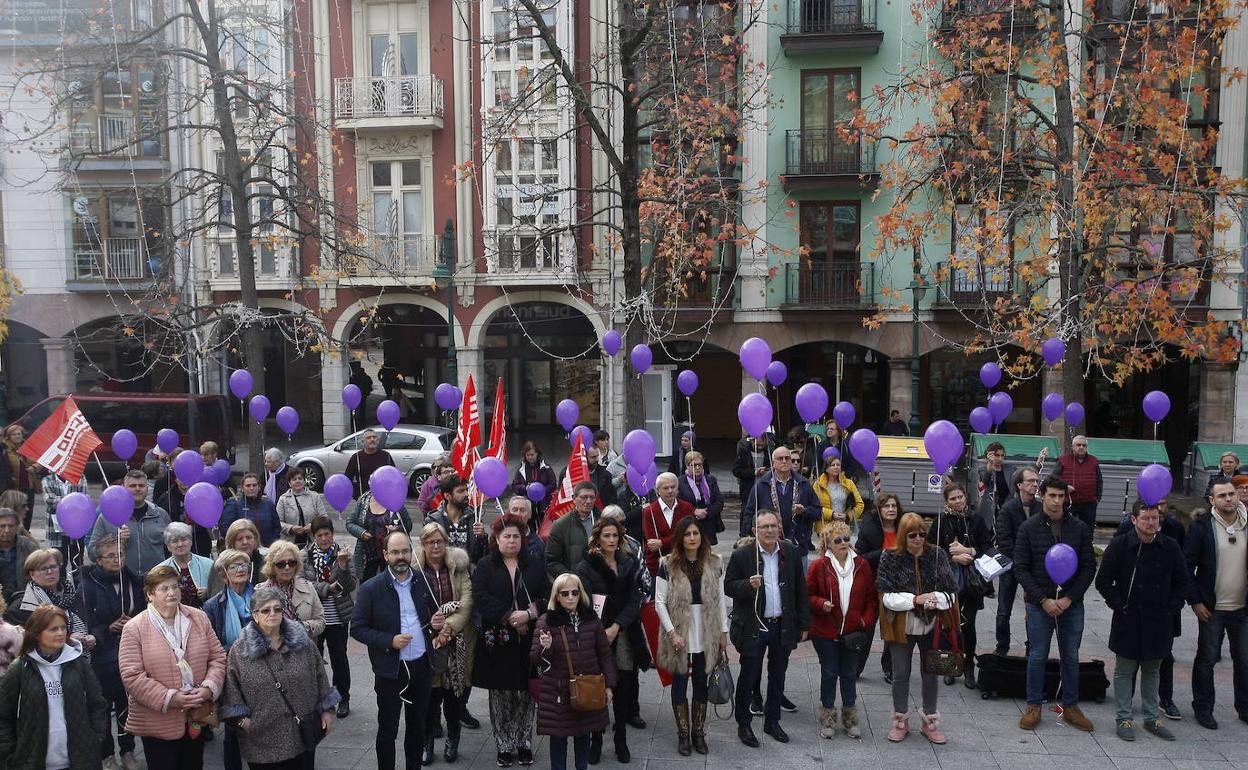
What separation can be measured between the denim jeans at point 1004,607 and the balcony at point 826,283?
14.0 metres

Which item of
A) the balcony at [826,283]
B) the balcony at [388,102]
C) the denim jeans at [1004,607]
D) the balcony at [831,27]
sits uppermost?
the balcony at [831,27]

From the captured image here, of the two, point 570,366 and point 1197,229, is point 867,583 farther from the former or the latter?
point 570,366

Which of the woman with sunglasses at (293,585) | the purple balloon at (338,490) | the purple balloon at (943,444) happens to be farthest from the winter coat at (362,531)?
the purple balloon at (943,444)

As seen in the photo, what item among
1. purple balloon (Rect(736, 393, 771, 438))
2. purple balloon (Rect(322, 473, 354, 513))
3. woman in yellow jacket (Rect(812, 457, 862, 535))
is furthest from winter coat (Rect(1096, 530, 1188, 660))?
purple balloon (Rect(322, 473, 354, 513))

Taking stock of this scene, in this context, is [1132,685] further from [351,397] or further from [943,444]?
[351,397]

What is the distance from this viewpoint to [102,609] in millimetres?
6785

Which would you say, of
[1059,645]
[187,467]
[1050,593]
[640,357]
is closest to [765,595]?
[1050,593]

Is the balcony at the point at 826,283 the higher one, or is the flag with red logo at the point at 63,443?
the balcony at the point at 826,283

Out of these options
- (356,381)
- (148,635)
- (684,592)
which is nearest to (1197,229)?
(684,592)

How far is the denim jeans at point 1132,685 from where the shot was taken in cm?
732

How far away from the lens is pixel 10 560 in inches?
297

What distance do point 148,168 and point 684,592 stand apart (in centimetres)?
2303

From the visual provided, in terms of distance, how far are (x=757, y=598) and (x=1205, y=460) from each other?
1342 centimetres

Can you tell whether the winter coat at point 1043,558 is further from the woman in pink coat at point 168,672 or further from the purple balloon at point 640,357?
the purple balloon at point 640,357
